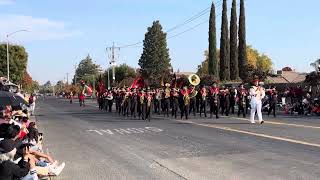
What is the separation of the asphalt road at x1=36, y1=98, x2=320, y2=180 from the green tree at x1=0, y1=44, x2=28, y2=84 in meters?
55.4

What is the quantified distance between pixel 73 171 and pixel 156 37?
9939cm

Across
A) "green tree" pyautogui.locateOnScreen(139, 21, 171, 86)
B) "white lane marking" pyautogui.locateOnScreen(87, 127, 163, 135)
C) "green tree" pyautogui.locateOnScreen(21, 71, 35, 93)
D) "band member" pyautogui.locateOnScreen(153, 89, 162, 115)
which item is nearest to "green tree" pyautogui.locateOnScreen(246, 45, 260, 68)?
"green tree" pyautogui.locateOnScreen(139, 21, 171, 86)

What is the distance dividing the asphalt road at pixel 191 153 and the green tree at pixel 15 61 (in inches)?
2181

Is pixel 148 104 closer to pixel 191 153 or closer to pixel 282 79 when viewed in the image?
pixel 191 153

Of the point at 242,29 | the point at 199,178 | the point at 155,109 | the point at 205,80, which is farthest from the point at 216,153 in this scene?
the point at 242,29

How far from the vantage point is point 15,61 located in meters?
75.8

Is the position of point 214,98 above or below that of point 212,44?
below

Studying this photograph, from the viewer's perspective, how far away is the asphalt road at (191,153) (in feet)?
35.2

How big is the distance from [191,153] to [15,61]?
65602 mm

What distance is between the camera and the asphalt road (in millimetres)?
10719

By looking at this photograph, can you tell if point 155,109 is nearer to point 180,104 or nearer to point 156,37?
point 180,104

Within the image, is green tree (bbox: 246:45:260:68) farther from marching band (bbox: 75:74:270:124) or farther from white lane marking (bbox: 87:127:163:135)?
white lane marking (bbox: 87:127:163:135)

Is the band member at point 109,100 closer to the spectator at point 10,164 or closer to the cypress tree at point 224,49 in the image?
the cypress tree at point 224,49

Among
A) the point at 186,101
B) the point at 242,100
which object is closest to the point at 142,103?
the point at 186,101
